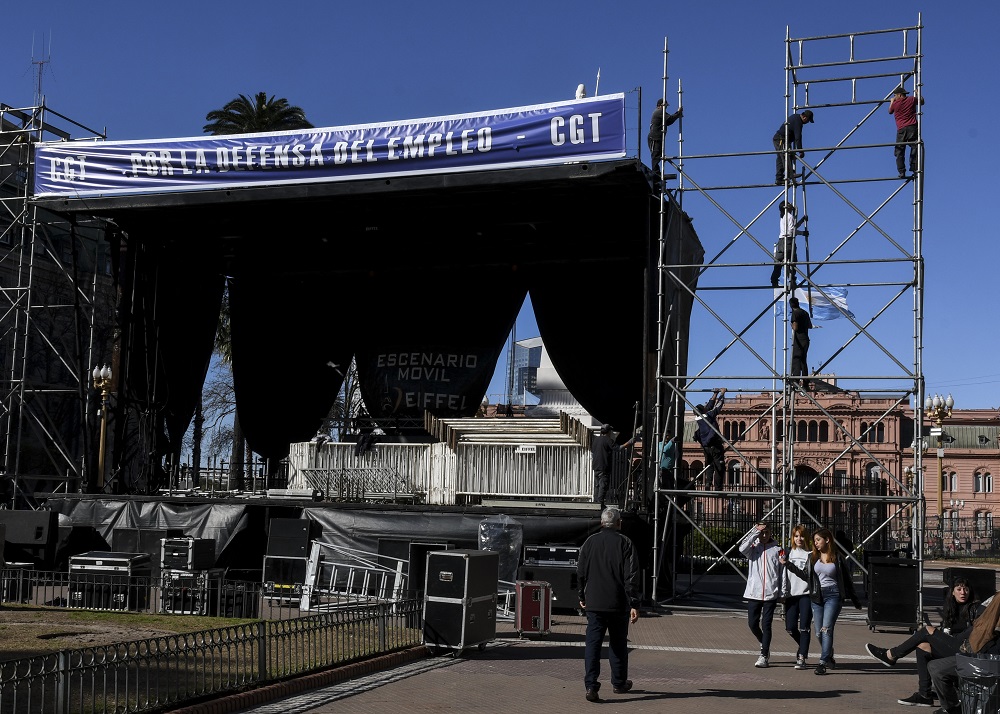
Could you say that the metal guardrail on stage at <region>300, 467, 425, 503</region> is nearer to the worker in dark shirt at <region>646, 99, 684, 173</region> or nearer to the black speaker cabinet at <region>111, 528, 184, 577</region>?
the black speaker cabinet at <region>111, 528, 184, 577</region>

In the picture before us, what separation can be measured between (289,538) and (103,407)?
28.5 feet

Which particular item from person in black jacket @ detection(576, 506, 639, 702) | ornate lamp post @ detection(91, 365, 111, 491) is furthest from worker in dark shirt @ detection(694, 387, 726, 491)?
ornate lamp post @ detection(91, 365, 111, 491)

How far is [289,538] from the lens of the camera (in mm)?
19969

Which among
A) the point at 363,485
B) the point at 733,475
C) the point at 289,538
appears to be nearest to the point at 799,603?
the point at 289,538

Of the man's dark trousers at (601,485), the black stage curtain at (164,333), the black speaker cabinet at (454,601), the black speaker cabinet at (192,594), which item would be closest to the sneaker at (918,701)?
the black speaker cabinet at (454,601)

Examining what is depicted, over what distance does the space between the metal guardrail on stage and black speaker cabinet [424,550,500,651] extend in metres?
9.97

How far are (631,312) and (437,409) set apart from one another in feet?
16.7

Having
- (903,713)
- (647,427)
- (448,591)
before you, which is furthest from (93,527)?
(903,713)

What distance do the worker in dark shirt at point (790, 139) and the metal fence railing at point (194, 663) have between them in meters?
11.4

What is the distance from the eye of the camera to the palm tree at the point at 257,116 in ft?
129

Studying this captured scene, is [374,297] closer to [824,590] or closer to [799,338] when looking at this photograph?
[799,338]

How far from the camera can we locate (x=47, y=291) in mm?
40562

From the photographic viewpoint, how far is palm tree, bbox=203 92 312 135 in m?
39.4

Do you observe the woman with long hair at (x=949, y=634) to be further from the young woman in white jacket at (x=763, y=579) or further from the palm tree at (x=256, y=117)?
the palm tree at (x=256, y=117)
